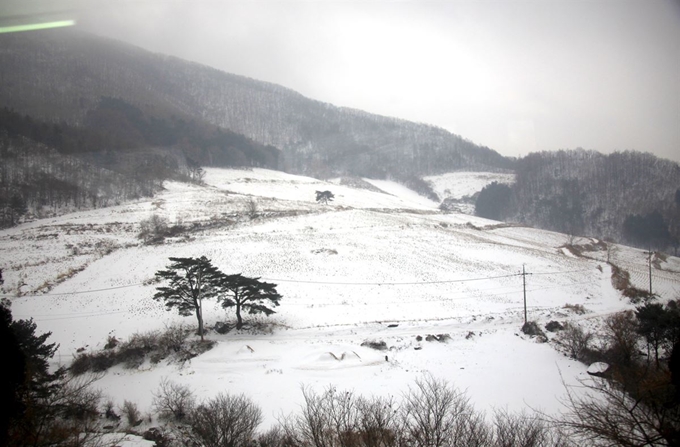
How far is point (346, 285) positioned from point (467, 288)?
14.1m

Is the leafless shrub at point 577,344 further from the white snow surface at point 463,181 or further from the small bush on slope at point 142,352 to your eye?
the white snow surface at point 463,181

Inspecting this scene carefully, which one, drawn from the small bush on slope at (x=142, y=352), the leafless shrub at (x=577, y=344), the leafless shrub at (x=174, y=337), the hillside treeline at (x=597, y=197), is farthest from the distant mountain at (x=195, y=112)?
the leafless shrub at (x=577, y=344)

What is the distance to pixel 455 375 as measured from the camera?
19281mm

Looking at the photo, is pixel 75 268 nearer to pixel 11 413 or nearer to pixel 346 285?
pixel 346 285

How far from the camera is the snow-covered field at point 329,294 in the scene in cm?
1922

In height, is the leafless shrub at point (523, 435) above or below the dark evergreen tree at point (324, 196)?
below

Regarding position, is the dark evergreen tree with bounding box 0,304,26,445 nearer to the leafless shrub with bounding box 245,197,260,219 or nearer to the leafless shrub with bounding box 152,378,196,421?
the leafless shrub with bounding box 152,378,196,421

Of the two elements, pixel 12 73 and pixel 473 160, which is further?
pixel 473 160

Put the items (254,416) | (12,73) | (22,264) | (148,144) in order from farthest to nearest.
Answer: (12,73) < (148,144) < (22,264) < (254,416)

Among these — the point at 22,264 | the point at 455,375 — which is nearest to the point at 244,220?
the point at 22,264

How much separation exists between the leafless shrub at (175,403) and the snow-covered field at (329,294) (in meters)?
1.33

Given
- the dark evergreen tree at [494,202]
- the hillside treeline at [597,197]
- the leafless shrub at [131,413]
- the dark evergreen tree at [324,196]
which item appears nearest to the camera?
the leafless shrub at [131,413]

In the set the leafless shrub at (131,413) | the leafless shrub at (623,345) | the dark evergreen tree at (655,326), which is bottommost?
the leafless shrub at (131,413)

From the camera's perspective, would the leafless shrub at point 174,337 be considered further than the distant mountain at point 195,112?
No
